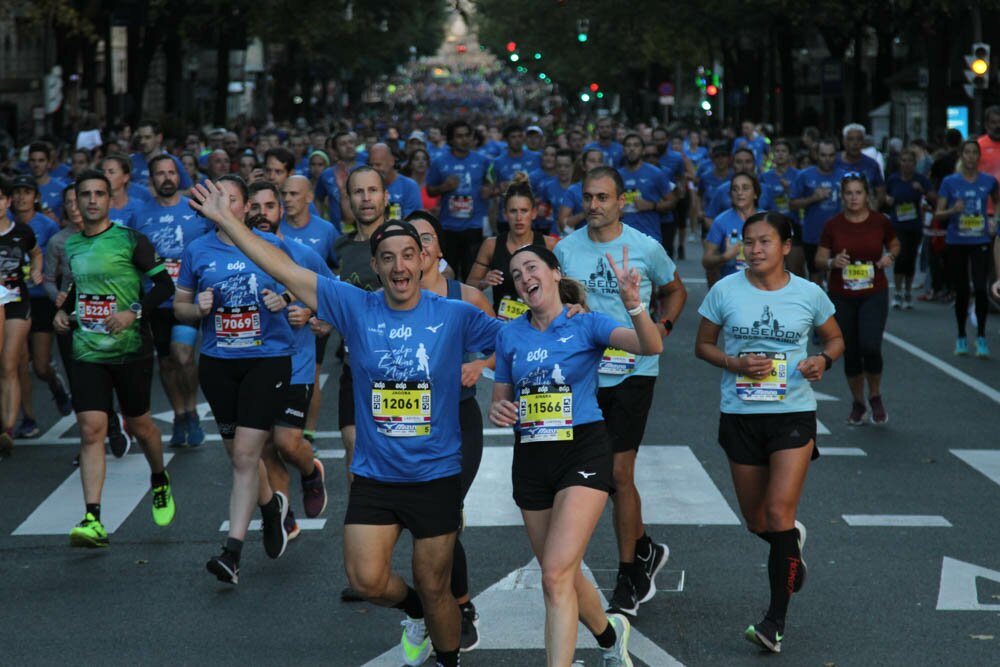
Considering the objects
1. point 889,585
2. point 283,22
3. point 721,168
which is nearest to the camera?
point 889,585

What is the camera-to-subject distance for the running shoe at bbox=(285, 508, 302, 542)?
920cm

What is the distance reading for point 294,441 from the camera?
8891 mm

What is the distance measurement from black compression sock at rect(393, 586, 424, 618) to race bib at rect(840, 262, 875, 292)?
6.39 meters

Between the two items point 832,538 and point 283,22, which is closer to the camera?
point 832,538

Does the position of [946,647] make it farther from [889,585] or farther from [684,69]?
[684,69]

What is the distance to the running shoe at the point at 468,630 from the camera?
23.9 feet

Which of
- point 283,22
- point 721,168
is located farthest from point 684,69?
point 721,168

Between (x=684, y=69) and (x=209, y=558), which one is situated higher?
(x=684, y=69)

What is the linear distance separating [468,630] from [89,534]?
261cm

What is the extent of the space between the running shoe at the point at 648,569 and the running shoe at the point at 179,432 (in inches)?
197

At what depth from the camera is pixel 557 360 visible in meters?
6.62

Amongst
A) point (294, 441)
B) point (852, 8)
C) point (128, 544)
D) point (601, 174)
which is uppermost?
point (852, 8)

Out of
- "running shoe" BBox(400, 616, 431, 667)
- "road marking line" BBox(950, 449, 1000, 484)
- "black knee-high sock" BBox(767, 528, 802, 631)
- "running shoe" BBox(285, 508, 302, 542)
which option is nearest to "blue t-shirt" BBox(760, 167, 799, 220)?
"road marking line" BBox(950, 449, 1000, 484)

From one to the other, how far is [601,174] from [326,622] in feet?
7.63
